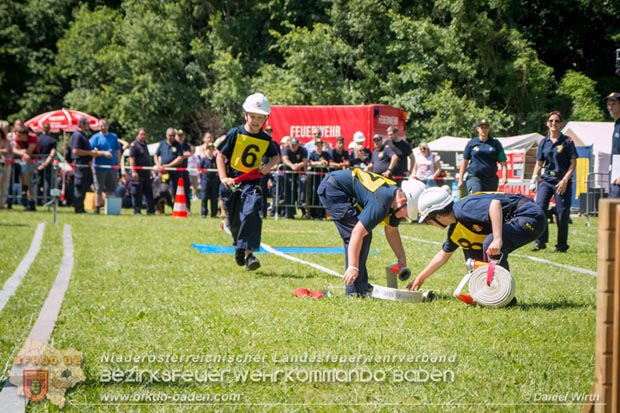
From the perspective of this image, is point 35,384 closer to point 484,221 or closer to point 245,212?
point 484,221

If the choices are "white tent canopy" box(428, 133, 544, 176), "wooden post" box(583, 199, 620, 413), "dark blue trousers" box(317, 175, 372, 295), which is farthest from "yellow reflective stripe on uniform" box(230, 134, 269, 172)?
"white tent canopy" box(428, 133, 544, 176)

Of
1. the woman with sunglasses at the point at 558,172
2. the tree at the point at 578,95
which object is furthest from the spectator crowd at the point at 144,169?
the tree at the point at 578,95

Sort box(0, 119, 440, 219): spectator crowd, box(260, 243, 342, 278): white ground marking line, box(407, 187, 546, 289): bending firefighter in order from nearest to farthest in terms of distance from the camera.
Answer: box(407, 187, 546, 289): bending firefighter, box(260, 243, 342, 278): white ground marking line, box(0, 119, 440, 219): spectator crowd

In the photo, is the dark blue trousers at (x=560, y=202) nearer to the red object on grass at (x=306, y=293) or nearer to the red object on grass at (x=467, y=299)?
the red object on grass at (x=467, y=299)

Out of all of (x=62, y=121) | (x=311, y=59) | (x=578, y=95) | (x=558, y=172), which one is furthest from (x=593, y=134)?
(x=62, y=121)

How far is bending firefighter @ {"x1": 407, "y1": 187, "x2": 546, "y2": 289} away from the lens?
747 cm

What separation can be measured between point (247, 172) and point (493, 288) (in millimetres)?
3949

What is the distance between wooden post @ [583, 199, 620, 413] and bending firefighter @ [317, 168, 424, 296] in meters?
3.98

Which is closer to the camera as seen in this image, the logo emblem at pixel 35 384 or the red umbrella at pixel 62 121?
the logo emblem at pixel 35 384

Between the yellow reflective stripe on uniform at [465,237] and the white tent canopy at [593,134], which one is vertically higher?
the white tent canopy at [593,134]

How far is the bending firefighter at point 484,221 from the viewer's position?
7469 mm

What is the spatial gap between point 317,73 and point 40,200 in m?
21.8

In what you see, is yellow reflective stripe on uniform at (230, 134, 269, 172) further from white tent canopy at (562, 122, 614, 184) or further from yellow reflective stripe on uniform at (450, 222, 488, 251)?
white tent canopy at (562, 122, 614, 184)

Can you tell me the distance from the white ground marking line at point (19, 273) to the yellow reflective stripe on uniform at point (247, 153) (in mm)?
2697
